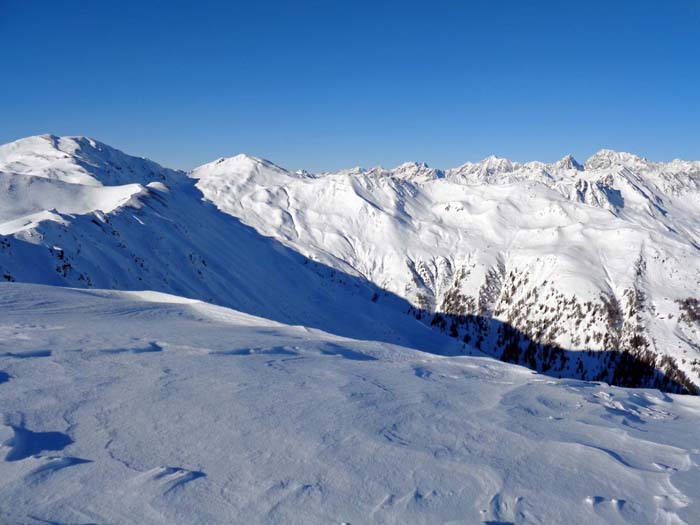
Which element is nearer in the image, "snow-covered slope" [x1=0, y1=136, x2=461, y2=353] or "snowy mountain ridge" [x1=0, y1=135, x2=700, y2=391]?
"snow-covered slope" [x1=0, y1=136, x2=461, y2=353]

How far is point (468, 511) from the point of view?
597 cm

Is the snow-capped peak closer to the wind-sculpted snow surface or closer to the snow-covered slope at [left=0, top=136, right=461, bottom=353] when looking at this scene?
the snow-covered slope at [left=0, top=136, right=461, bottom=353]

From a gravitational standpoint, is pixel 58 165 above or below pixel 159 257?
above

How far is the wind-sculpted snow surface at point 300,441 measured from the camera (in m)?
5.66

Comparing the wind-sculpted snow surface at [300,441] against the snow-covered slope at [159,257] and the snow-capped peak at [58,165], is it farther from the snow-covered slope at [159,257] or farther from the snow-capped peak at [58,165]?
the snow-capped peak at [58,165]

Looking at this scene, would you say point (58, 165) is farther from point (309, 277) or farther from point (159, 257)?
point (159, 257)

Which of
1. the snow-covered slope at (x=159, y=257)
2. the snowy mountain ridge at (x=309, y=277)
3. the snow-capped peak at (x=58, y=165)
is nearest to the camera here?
the snow-covered slope at (x=159, y=257)

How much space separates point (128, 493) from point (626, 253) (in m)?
221

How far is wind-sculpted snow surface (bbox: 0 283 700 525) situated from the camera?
5664mm

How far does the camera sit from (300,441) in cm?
738

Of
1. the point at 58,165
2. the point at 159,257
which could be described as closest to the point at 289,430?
the point at 159,257

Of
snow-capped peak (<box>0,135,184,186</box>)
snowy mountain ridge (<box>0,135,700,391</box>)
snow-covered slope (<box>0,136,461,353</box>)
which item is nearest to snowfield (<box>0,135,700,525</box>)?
snow-covered slope (<box>0,136,461,353</box>)

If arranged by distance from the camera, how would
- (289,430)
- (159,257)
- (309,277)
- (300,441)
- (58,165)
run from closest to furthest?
(300,441) < (289,430) < (159,257) < (309,277) < (58,165)

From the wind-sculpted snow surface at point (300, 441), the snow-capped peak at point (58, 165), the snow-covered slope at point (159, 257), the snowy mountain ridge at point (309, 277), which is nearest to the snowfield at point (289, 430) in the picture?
the wind-sculpted snow surface at point (300, 441)
